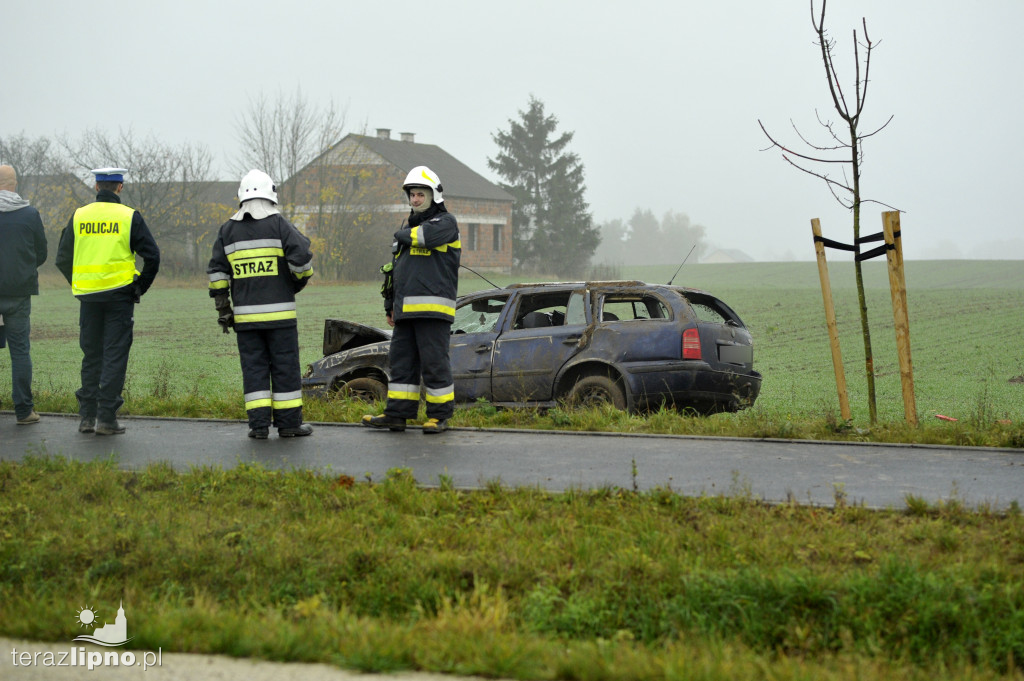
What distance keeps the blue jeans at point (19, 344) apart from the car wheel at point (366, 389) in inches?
116

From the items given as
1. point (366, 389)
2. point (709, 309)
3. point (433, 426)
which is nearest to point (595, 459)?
point (433, 426)

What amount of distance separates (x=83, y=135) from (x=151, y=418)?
4974 cm

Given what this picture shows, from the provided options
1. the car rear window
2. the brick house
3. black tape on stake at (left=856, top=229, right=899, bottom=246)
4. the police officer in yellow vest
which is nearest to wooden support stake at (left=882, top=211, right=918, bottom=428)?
black tape on stake at (left=856, top=229, right=899, bottom=246)

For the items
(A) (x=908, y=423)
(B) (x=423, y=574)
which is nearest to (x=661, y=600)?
(B) (x=423, y=574)

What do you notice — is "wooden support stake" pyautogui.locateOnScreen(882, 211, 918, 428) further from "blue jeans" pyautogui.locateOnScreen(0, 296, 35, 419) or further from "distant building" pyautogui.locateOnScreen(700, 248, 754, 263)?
"distant building" pyautogui.locateOnScreen(700, 248, 754, 263)

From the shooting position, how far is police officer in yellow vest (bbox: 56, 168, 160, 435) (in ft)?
26.6

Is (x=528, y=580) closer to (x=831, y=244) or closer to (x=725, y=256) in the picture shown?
(x=831, y=244)

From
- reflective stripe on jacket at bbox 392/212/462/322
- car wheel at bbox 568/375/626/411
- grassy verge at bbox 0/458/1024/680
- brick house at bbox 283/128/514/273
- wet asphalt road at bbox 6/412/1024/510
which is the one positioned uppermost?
brick house at bbox 283/128/514/273

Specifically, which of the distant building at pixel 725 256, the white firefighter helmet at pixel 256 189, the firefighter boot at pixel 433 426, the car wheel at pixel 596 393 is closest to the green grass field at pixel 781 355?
the firefighter boot at pixel 433 426

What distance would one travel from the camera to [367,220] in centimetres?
5006

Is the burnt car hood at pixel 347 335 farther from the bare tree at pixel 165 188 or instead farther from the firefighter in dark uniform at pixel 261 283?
the bare tree at pixel 165 188

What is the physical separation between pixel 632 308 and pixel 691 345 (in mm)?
926

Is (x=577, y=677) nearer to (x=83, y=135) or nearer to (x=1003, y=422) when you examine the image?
(x=1003, y=422)

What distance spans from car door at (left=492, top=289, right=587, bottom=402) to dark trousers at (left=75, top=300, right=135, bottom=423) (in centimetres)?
355
